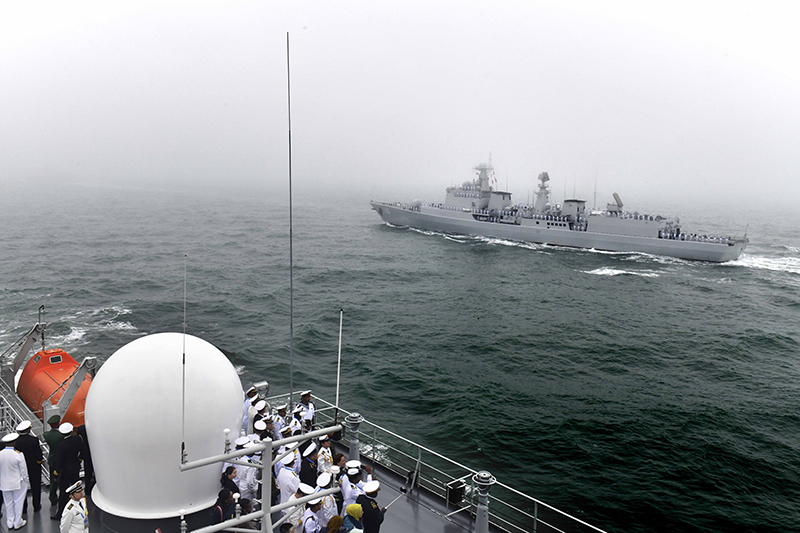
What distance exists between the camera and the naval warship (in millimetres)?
56344

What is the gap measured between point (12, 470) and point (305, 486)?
4460 millimetres

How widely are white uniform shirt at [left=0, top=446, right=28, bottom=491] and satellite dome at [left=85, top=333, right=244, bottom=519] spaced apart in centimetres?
131

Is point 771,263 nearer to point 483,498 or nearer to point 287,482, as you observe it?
point 483,498

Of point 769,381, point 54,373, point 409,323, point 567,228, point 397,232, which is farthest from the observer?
point 397,232

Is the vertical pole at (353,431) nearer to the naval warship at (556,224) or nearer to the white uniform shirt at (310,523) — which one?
the white uniform shirt at (310,523)

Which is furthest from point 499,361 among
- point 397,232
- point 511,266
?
point 397,232

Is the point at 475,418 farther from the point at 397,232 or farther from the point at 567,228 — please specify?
the point at 397,232

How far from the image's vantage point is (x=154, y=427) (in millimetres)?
5961

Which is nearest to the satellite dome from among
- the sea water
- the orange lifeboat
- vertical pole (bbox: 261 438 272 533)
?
vertical pole (bbox: 261 438 272 533)

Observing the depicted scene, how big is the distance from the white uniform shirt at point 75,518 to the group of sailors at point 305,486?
5.13ft

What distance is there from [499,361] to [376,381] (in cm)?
729

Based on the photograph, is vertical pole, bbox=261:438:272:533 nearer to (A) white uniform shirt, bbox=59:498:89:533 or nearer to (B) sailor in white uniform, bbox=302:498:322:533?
(B) sailor in white uniform, bbox=302:498:322:533

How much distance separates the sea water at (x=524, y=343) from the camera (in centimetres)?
1661

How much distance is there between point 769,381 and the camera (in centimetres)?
2500
